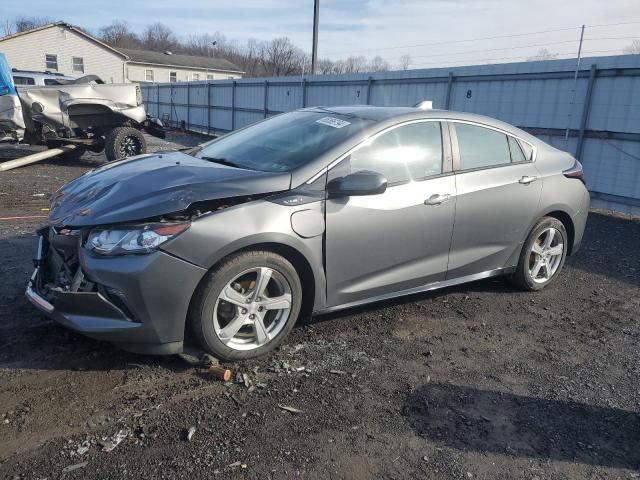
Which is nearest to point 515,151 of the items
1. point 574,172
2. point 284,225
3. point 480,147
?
point 480,147

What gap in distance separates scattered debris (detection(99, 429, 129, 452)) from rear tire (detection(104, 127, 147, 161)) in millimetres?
9598

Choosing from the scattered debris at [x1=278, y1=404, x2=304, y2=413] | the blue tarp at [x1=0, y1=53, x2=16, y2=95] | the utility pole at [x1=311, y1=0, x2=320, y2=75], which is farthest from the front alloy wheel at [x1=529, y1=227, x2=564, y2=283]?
the utility pole at [x1=311, y1=0, x2=320, y2=75]

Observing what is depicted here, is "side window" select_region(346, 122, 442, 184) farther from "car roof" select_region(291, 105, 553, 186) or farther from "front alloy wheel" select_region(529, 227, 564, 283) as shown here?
"front alloy wheel" select_region(529, 227, 564, 283)

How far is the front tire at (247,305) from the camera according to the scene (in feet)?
10.1

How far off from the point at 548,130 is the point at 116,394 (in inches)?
358

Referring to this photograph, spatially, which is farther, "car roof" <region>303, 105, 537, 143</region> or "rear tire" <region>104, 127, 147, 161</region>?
"rear tire" <region>104, 127, 147, 161</region>

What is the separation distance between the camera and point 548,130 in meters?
9.66

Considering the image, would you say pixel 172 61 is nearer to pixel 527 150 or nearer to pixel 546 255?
pixel 527 150

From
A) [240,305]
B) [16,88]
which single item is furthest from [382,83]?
[240,305]

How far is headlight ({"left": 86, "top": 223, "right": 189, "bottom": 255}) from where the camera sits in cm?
290

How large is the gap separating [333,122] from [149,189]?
155 cm

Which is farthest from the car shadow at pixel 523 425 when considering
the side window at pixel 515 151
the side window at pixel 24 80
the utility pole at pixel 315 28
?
the utility pole at pixel 315 28

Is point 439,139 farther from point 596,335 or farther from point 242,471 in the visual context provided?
point 242,471

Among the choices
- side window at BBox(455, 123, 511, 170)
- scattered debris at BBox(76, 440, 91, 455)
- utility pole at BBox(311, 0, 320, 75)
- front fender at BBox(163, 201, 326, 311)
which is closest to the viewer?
scattered debris at BBox(76, 440, 91, 455)
